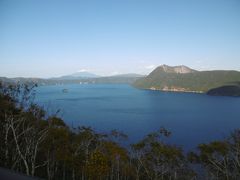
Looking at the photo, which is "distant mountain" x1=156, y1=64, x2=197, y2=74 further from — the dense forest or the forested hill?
the dense forest

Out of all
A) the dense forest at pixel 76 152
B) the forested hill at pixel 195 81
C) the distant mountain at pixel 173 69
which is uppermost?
the distant mountain at pixel 173 69

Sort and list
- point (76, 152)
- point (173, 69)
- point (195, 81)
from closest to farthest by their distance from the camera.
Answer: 1. point (76, 152)
2. point (195, 81)
3. point (173, 69)

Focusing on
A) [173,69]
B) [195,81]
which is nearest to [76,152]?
[195,81]

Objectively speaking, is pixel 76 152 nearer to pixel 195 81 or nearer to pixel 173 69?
pixel 195 81

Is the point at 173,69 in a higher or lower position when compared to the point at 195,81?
higher

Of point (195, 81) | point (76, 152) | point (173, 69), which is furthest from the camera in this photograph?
point (173, 69)

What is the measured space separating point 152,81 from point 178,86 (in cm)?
2375

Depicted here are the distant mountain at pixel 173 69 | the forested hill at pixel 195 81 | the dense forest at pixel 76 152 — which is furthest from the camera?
the distant mountain at pixel 173 69

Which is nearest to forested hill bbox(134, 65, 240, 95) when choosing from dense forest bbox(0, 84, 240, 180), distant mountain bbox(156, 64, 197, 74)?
distant mountain bbox(156, 64, 197, 74)

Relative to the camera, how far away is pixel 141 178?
57.1 ft

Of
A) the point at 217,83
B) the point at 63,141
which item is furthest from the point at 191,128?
the point at 217,83

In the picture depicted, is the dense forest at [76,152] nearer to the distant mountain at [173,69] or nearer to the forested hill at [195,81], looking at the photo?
the forested hill at [195,81]

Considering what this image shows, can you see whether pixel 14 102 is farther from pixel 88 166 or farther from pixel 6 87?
pixel 88 166

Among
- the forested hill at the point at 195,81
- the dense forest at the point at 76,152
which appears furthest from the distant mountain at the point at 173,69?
the dense forest at the point at 76,152
